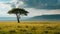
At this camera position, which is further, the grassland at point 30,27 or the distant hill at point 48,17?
the distant hill at point 48,17

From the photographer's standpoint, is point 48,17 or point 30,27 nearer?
point 30,27

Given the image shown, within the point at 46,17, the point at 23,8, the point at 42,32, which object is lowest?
the point at 42,32

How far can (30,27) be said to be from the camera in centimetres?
562

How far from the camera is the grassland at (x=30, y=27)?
16.8 ft

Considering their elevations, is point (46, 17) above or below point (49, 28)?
above

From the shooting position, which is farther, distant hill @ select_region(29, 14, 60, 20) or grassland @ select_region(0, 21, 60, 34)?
distant hill @ select_region(29, 14, 60, 20)

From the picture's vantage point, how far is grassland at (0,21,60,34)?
5105 mm

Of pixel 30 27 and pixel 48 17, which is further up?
pixel 48 17

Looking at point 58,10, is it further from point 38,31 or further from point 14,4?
point 14,4

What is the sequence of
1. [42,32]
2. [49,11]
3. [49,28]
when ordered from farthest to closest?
[49,11], [49,28], [42,32]

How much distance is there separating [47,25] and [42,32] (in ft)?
2.56

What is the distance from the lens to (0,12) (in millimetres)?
5770

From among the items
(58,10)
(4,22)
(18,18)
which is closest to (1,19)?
(4,22)

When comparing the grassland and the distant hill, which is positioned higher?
the distant hill
